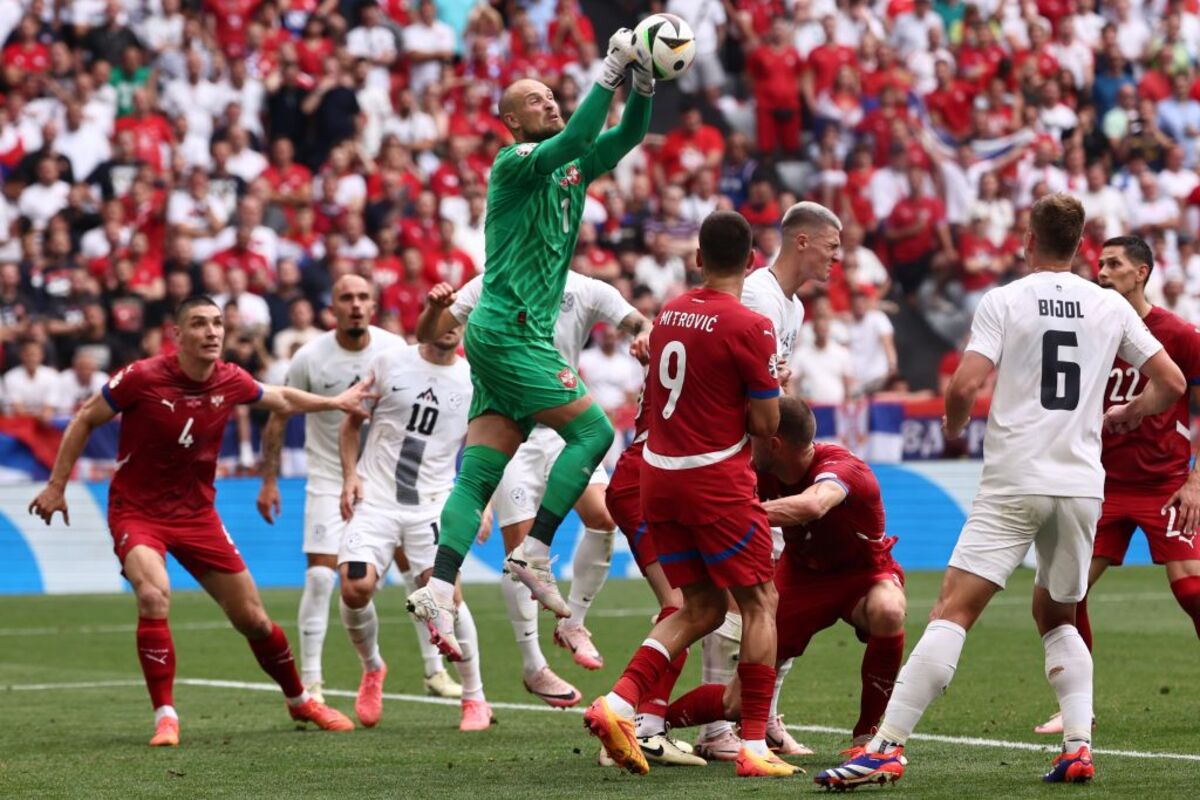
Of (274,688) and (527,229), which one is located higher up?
(527,229)

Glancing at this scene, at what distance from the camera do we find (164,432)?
11078 millimetres

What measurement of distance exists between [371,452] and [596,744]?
10.4ft

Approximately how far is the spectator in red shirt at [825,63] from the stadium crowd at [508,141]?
0.03m

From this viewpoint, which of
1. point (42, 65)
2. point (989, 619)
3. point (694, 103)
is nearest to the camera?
point (989, 619)

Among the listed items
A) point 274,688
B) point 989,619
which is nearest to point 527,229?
point 274,688

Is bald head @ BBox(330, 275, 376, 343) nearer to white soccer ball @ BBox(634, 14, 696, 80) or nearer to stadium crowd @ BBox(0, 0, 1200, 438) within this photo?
white soccer ball @ BBox(634, 14, 696, 80)

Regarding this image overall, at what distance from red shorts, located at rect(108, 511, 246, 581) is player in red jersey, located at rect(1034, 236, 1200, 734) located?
4.69 metres

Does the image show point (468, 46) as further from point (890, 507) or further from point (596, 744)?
point (596, 744)

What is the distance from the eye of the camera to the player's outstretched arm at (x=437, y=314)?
994 centimetres

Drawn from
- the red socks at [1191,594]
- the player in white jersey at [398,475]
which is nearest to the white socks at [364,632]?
the player in white jersey at [398,475]

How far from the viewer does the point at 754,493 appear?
851cm

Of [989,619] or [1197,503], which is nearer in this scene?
[1197,503]

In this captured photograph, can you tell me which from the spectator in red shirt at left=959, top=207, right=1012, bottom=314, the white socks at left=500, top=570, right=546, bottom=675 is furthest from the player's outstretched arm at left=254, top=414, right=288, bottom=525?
the spectator in red shirt at left=959, top=207, right=1012, bottom=314

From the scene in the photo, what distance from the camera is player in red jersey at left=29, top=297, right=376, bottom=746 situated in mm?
10945
